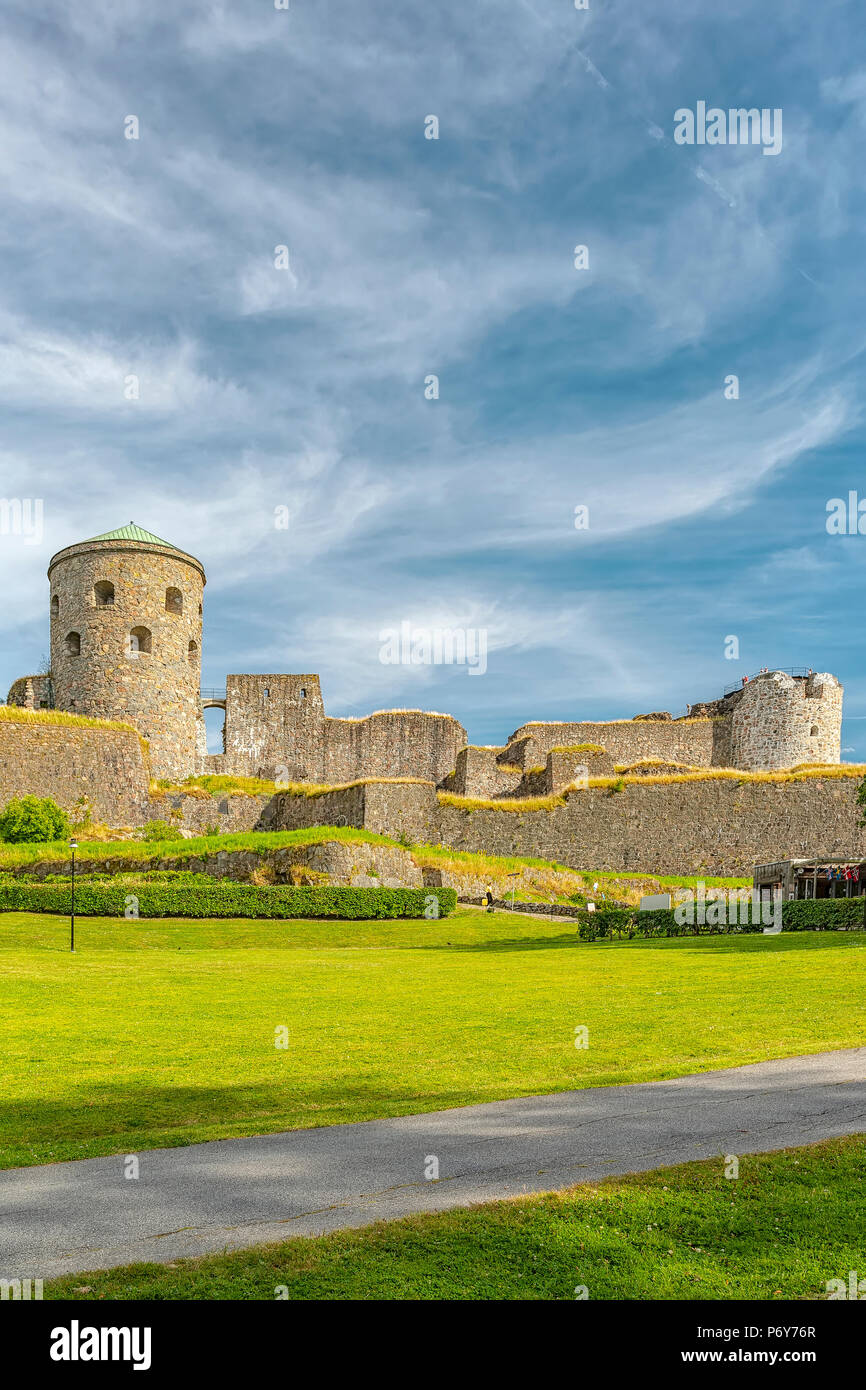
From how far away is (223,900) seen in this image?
1210 inches

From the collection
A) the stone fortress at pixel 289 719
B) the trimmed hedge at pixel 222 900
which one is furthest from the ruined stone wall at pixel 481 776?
the trimmed hedge at pixel 222 900

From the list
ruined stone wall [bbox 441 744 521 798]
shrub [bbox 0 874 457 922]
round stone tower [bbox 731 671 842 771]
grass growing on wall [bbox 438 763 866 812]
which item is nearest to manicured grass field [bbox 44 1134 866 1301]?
shrub [bbox 0 874 457 922]

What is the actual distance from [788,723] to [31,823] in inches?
1476

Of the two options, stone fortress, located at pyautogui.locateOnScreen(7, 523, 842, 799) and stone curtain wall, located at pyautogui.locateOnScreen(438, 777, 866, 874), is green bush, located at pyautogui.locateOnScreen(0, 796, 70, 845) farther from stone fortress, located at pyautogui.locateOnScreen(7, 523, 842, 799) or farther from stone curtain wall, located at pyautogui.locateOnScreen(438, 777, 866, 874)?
stone curtain wall, located at pyautogui.locateOnScreen(438, 777, 866, 874)

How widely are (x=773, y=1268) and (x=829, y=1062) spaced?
5.17 meters

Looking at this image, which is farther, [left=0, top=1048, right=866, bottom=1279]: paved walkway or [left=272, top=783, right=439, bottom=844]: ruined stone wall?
[left=272, top=783, right=439, bottom=844]: ruined stone wall

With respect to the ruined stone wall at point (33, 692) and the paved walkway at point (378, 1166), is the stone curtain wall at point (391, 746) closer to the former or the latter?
the ruined stone wall at point (33, 692)

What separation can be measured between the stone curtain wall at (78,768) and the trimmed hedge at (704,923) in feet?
71.9

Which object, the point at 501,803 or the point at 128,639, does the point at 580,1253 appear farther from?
the point at 128,639

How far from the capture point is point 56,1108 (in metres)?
9.00

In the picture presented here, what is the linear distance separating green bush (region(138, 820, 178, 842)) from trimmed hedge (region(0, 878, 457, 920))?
572 cm

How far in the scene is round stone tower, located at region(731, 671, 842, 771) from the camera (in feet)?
173
